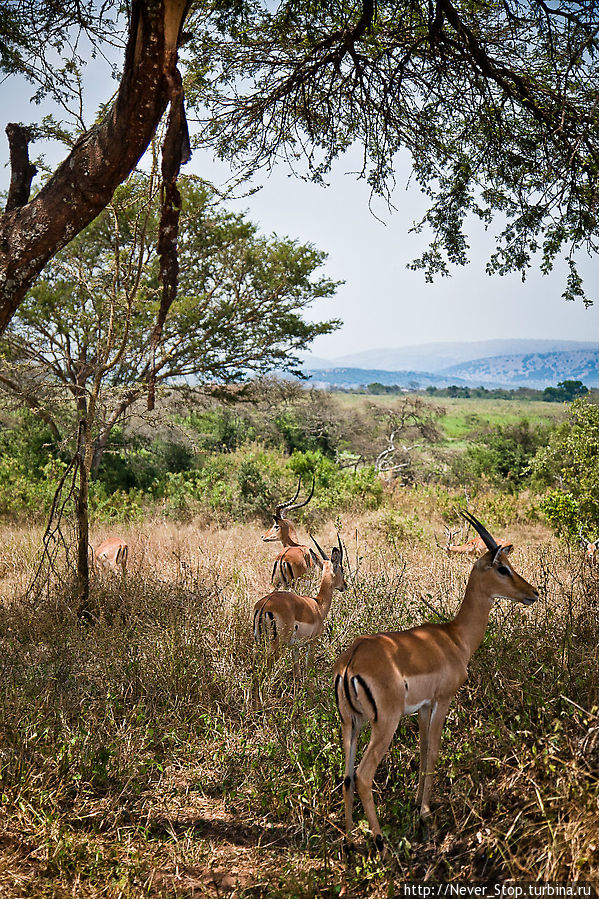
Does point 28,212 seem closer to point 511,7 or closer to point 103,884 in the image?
point 103,884

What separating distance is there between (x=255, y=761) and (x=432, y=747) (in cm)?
113

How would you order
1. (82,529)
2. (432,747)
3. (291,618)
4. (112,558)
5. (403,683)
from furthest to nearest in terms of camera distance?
(112,558) < (82,529) < (291,618) < (432,747) < (403,683)

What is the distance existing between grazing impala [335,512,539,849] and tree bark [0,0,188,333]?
2969 millimetres

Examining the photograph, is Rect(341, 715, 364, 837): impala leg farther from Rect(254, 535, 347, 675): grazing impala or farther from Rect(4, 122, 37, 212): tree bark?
Rect(4, 122, 37, 212): tree bark

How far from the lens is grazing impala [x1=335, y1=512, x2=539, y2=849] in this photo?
3.14m

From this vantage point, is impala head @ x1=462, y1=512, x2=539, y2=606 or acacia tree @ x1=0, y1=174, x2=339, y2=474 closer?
impala head @ x1=462, y1=512, x2=539, y2=606

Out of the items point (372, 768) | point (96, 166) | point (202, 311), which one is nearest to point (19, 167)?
point (96, 166)

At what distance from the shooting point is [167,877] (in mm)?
3143

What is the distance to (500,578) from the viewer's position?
3.90 meters

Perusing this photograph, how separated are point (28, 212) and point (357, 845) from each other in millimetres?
4113

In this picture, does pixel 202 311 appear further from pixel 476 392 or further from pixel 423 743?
pixel 476 392

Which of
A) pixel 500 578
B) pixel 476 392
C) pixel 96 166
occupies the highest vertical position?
pixel 476 392

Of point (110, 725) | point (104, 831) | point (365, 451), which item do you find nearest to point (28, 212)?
point (110, 725)

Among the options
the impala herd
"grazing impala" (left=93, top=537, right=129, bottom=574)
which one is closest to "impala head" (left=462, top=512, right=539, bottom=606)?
the impala herd
